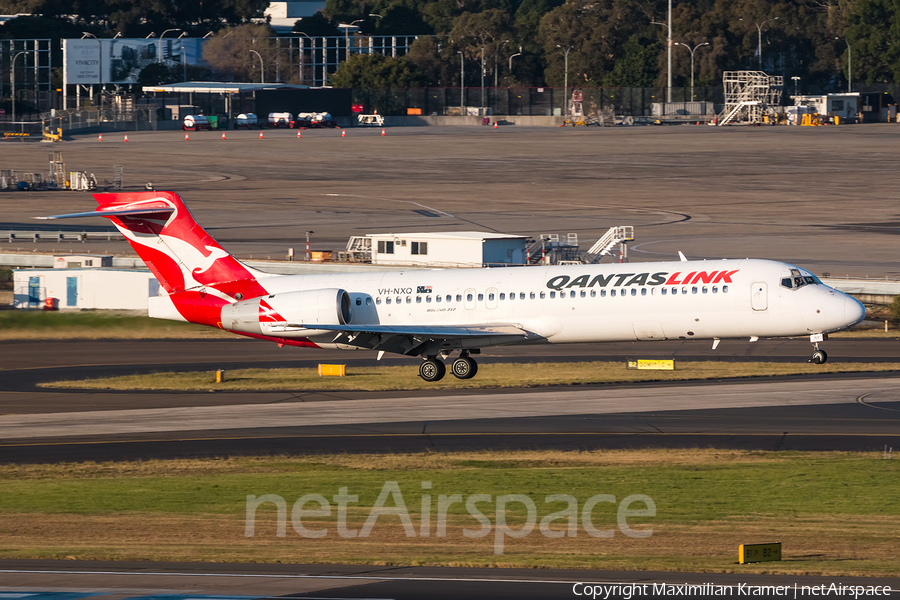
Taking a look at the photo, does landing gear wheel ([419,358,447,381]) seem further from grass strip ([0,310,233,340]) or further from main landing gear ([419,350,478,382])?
grass strip ([0,310,233,340])

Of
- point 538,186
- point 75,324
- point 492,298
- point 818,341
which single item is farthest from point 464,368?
point 538,186

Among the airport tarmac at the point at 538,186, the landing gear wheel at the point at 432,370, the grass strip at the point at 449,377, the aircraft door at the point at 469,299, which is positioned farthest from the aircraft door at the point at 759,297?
the airport tarmac at the point at 538,186

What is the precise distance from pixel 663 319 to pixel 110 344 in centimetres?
3422

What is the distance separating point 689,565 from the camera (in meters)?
24.3

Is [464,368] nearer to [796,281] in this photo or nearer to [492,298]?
[492,298]

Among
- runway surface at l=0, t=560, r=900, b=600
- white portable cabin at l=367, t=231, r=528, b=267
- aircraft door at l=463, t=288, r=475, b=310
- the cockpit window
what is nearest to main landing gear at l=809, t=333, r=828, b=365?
the cockpit window

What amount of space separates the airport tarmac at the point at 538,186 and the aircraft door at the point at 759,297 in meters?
36.4

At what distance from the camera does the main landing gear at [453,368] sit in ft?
166

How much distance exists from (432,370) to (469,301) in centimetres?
444

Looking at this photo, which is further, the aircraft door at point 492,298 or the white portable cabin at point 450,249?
the white portable cabin at point 450,249

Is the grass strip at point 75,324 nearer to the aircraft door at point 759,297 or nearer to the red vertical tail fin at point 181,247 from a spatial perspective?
the red vertical tail fin at point 181,247

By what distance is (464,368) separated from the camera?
166 feet

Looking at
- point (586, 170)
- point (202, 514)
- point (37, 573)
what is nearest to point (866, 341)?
point (202, 514)

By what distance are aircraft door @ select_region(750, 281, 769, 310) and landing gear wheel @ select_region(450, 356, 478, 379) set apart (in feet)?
38.7
